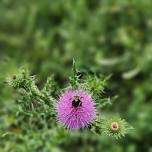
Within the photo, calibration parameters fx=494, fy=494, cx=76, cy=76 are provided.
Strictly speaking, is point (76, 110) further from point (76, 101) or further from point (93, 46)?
Result: point (93, 46)

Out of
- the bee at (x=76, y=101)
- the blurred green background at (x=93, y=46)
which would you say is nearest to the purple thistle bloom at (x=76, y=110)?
the bee at (x=76, y=101)

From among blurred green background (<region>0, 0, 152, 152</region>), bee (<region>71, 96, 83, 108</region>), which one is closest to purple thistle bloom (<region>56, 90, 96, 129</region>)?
bee (<region>71, 96, 83, 108</region>)

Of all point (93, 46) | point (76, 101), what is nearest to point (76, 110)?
point (76, 101)

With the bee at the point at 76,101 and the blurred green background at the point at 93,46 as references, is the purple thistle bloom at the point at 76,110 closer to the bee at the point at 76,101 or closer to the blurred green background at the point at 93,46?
the bee at the point at 76,101

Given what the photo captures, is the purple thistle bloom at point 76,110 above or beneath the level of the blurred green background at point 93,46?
beneath

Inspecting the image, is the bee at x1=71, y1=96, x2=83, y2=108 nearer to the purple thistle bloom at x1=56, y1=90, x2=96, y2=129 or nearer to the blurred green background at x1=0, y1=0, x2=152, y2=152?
the purple thistle bloom at x1=56, y1=90, x2=96, y2=129

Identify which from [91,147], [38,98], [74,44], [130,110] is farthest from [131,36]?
[38,98]
